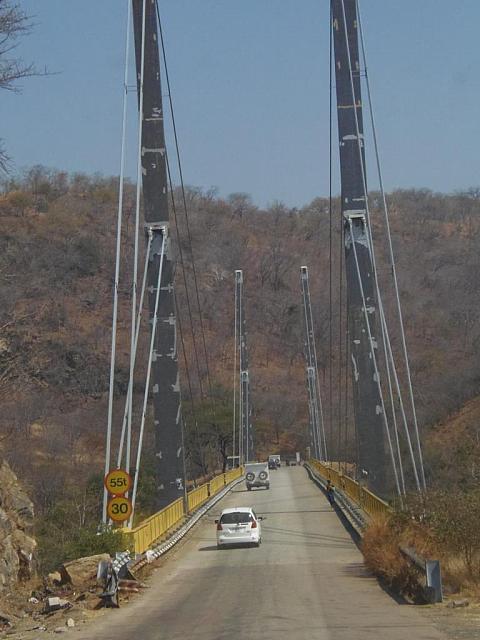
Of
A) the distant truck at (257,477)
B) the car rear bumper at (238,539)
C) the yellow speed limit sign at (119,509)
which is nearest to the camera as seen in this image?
the yellow speed limit sign at (119,509)

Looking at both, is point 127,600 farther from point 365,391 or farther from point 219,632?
point 365,391

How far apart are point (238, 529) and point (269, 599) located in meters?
13.3

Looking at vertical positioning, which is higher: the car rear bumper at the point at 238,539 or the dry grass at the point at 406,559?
the car rear bumper at the point at 238,539

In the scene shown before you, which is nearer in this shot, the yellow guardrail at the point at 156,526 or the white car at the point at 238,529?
the yellow guardrail at the point at 156,526

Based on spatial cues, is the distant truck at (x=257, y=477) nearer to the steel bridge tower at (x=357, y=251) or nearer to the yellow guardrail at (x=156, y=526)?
the yellow guardrail at (x=156, y=526)

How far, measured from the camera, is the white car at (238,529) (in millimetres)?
32156

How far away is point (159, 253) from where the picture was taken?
32625mm

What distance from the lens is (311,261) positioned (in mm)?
190750

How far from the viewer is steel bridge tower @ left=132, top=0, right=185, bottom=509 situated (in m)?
32.3

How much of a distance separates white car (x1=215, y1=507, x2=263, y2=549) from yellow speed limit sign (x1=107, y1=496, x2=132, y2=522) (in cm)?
1039

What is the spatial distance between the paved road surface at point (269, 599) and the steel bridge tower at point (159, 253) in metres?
3.56

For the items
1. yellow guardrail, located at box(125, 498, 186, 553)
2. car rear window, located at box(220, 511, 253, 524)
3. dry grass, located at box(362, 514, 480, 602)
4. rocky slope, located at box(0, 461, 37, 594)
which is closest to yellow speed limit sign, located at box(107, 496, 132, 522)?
yellow guardrail, located at box(125, 498, 186, 553)

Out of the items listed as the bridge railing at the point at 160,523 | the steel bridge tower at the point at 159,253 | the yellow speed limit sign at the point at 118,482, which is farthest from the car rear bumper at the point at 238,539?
the yellow speed limit sign at the point at 118,482

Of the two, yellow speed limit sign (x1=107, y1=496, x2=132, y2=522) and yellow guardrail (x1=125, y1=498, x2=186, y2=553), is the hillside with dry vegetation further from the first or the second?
yellow speed limit sign (x1=107, y1=496, x2=132, y2=522)
